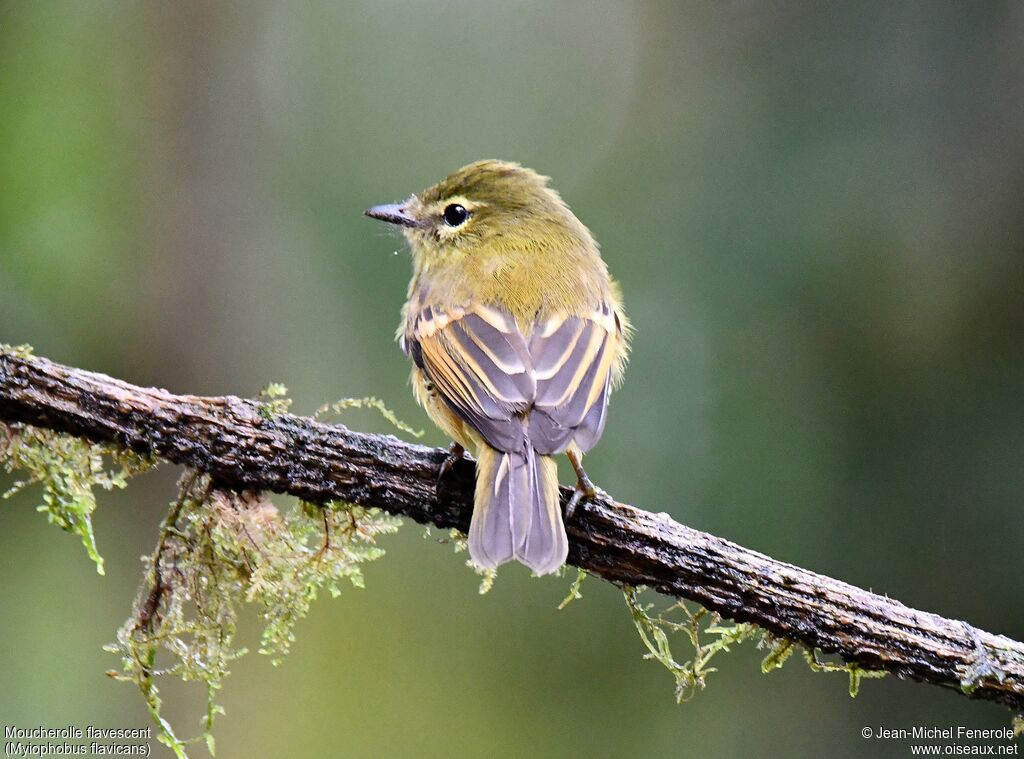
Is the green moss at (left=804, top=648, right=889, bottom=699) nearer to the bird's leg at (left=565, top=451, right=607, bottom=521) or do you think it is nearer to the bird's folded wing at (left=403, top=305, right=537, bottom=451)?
the bird's leg at (left=565, top=451, right=607, bottom=521)

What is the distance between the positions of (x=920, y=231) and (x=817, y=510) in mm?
1887

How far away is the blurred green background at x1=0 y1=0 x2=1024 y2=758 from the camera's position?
219 inches

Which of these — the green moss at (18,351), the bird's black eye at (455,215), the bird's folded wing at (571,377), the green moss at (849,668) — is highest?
the bird's black eye at (455,215)

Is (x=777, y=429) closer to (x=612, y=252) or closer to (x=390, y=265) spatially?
(x=612, y=252)

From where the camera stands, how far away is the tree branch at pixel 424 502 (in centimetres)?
289

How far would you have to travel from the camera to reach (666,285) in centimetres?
709

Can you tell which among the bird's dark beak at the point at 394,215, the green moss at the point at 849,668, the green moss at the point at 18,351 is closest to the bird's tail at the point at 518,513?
the green moss at the point at 849,668

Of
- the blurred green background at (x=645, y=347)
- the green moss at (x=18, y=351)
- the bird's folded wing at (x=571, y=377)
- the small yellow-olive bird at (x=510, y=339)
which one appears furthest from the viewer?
the blurred green background at (x=645, y=347)

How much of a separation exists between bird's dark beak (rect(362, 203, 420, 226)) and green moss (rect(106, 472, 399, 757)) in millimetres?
1962

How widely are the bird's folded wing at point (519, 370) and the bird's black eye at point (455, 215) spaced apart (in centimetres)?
85

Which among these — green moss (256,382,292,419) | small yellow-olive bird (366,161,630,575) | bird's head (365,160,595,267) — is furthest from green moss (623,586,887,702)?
bird's head (365,160,595,267)

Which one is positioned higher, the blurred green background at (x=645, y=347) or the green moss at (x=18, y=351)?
the blurred green background at (x=645, y=347)

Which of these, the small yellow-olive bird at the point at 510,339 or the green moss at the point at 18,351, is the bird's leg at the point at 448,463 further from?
the green moss at the point at 18,351

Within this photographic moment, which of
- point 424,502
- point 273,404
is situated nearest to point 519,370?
point 424,502
